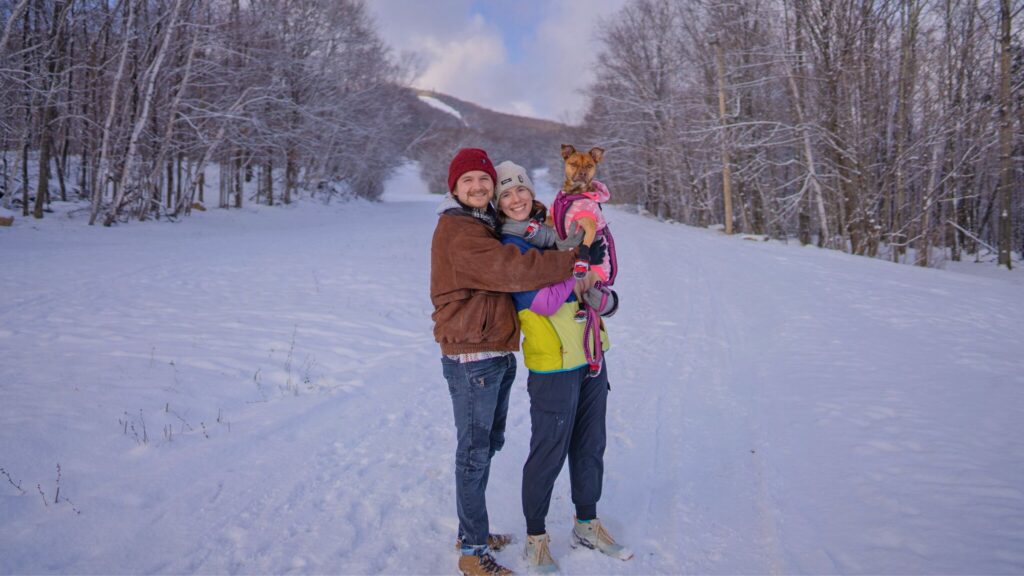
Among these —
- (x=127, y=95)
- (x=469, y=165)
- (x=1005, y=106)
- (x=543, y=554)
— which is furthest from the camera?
(x=1005, y=106)

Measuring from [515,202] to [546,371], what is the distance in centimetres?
83

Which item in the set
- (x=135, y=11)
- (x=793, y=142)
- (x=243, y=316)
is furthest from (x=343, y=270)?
(x=793, y=142)

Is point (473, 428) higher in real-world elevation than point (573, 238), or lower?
lower

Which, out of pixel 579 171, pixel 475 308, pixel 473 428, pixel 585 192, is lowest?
pixel 473 428

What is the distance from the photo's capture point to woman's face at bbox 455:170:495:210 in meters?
2.53

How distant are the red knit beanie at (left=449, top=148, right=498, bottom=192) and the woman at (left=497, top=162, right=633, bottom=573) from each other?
0.24 ft

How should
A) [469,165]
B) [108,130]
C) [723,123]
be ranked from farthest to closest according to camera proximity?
[723,123], [108,130], [469,165]

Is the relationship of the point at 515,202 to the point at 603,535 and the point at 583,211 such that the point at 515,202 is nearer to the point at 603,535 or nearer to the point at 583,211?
the point at 583,211

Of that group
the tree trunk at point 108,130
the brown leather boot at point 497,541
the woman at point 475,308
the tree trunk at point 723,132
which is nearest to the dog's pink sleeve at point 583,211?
the woman at point 475,308

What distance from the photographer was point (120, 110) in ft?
54.6

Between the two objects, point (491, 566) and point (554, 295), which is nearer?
point (554, 295)

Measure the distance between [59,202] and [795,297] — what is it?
20.6 meters

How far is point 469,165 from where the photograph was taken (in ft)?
8.35

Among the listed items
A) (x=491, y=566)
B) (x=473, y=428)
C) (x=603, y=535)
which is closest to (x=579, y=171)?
(x=473, y=428)
